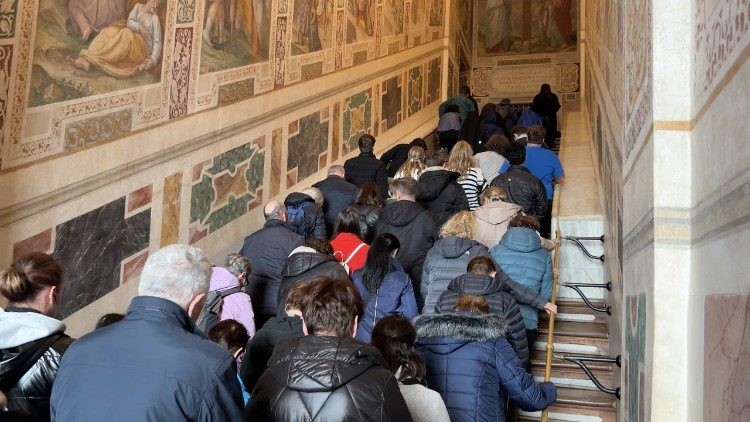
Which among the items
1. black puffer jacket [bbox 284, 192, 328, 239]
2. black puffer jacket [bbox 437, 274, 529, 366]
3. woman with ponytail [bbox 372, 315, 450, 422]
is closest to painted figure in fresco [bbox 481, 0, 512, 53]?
black puffer jacket [bbox 284, 192, 328, 239]

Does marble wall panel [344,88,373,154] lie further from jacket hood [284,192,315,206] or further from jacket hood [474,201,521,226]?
jacket hood [474,201,521,226]

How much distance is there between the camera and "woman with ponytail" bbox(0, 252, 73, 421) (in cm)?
278

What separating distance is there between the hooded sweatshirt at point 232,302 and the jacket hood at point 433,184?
8.38ft

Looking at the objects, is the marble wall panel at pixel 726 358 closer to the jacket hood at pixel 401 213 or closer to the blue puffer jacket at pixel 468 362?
the blue puffer jacket at pixel 468 362

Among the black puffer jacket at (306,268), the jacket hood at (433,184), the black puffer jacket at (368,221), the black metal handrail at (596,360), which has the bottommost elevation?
the black metal handrail at (596,360)

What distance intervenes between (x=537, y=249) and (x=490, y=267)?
128 centimetres

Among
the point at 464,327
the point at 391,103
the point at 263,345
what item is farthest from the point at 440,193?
the point at 391,103

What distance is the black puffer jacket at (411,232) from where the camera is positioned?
251 inches

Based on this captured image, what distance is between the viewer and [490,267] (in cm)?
477

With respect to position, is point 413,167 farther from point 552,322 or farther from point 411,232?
point 552,322

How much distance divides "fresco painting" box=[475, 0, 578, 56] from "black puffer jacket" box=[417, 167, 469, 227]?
14705mm

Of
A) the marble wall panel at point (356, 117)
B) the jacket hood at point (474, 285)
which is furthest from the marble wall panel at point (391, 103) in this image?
the jacket hood at point (474, 285)

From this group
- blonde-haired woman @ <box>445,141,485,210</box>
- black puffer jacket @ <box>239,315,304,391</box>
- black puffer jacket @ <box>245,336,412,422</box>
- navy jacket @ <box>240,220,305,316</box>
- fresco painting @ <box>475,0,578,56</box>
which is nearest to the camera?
black puffer jacket @ <box>245,336,412,422</box>

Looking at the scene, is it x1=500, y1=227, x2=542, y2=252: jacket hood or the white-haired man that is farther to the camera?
x1=500, y1=227, x2=542, y2=252: jacket hood
